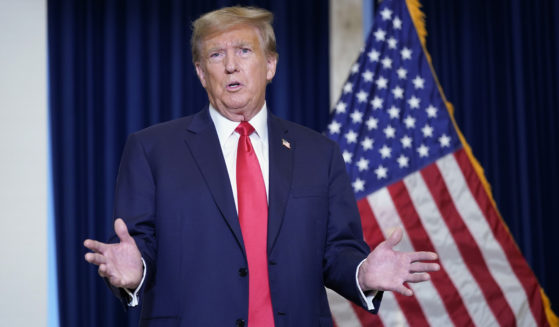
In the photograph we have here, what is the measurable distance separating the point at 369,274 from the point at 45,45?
263 centimetres

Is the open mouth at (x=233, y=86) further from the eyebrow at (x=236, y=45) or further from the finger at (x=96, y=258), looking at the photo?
the finger at (x=96, y=258)

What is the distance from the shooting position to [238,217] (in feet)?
5.52

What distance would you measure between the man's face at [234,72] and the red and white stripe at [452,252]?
4.65ft

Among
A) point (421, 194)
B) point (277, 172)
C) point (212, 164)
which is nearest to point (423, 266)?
point (277, 172)

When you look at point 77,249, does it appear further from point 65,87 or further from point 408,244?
point 408,244

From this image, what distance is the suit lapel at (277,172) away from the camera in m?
1.69

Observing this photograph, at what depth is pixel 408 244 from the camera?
313cm

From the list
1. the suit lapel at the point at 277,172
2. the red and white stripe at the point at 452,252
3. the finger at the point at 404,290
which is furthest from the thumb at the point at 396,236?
the red and white stripe at the point at 452,252

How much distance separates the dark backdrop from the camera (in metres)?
3.55

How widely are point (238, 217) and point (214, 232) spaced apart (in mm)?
77

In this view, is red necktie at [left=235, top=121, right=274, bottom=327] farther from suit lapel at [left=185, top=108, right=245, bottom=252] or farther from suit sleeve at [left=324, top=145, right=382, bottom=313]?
suit sleeve at [left=324, top=145, right=382, bottom=313]

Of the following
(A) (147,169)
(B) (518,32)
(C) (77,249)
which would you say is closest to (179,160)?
(A) (147,169)

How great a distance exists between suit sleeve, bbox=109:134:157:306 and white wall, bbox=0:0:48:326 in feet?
6.31

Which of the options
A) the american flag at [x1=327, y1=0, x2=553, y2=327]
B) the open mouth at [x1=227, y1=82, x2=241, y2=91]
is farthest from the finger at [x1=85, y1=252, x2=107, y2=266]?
the american flag at [x1=327, y1=0, x2=553, y2=327]
